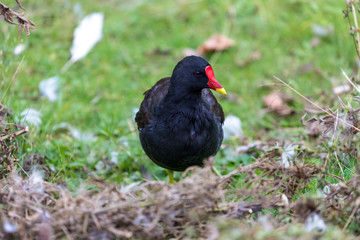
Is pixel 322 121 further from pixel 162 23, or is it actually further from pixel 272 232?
pixel 162 23

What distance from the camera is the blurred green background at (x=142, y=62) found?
4.26m

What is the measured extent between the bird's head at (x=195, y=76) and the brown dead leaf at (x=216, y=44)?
101 inches

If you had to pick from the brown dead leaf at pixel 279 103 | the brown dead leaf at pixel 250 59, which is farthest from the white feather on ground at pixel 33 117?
the brown dead leaf at pixel 250 59

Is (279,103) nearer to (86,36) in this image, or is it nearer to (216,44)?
(216,44)

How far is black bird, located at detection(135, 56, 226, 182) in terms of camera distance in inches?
136

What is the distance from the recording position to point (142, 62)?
6.04 metres

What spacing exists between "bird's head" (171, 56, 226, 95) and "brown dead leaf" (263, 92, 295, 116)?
1.61m

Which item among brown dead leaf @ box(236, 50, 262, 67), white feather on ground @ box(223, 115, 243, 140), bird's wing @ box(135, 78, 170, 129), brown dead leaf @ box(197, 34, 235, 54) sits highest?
bird's wing @ box(135, 78, 170, 129)

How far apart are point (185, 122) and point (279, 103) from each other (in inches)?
75.6

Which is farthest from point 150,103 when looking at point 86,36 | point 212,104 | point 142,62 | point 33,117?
point 142,62

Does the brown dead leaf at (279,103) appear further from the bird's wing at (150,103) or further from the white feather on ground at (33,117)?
the white feather on ground at (33,117)

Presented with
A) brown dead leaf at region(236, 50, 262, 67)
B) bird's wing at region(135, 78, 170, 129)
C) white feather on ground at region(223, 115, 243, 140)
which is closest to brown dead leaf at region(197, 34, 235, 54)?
brown dead leaf at region(236, 50, 262, 67)

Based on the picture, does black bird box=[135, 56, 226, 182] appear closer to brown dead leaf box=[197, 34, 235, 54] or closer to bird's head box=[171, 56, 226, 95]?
bird's head box=[171, 56, 226, 95]

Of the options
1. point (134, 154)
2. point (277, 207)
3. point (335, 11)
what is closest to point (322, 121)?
point (277, 207)
